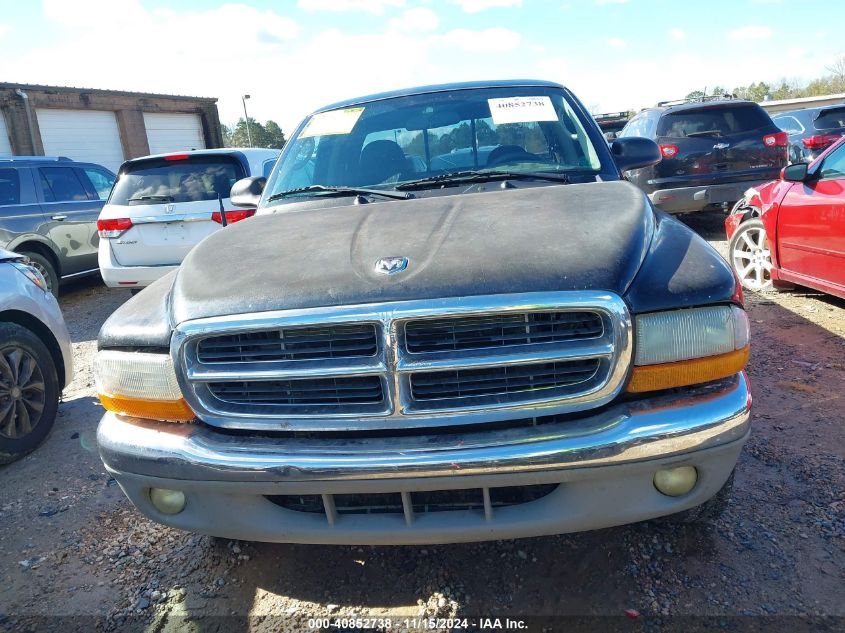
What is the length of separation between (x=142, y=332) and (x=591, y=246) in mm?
1487

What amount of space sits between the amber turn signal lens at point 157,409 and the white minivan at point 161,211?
433cm

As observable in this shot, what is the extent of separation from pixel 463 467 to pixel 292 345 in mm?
640

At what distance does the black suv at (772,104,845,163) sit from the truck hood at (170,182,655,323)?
1111cm

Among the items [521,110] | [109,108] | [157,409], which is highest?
[109,108]

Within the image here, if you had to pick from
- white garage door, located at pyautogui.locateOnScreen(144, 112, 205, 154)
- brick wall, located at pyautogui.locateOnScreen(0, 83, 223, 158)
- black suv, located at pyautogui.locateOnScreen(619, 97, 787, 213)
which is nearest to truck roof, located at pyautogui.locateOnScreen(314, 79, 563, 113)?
black suv, located at pyautogui.locateOnScreen(619, 97, 787, 213)

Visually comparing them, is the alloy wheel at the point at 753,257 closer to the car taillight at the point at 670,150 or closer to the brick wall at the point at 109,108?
the car taillight at the point at 670,150

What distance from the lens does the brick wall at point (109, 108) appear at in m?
18.5

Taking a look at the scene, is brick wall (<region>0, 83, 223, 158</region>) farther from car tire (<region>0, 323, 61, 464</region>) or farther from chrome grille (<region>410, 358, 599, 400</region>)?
chrome grille (<region>410, 358, 599, 400</region>)

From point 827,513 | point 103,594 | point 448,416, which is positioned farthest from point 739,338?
point 103,594

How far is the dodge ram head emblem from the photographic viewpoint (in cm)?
191

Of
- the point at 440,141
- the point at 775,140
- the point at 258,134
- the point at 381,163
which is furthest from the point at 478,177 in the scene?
the point at 258,134

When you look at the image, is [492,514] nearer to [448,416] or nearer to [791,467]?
[448,416]

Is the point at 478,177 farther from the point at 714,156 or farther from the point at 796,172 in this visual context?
the point at 714,156

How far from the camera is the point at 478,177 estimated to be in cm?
293
